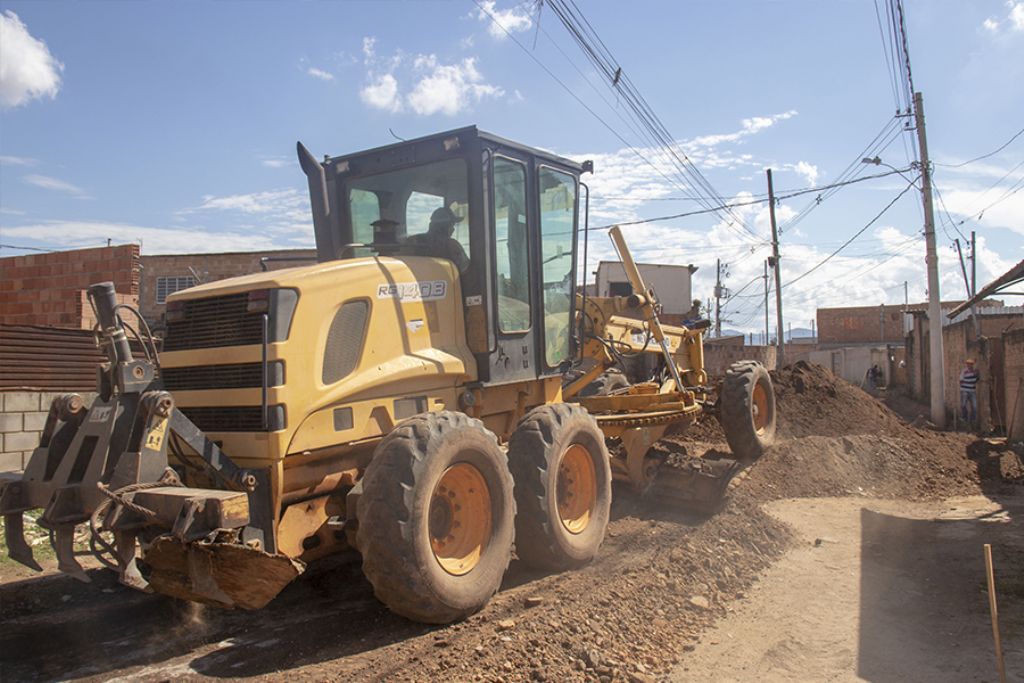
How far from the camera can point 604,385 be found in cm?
921

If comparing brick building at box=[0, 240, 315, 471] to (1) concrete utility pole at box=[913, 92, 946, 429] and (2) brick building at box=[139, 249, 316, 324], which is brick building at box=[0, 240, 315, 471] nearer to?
(1) concrete utility pole at box=[913, 92, 946, 429]

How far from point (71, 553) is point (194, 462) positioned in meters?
0.79

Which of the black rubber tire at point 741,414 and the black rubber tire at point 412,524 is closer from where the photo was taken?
the black rubber tire at point 412,524

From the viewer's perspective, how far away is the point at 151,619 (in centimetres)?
519

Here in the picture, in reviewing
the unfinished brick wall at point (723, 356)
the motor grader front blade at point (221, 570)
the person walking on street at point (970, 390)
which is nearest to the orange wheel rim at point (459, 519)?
the motor grader front blade at point (221, 570)

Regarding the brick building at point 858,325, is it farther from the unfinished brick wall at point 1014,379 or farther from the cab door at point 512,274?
the cab door at point 512,274

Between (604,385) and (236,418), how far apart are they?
5249 mm

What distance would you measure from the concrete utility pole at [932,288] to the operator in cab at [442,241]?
15301 millimetres

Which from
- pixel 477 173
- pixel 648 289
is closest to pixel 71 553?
pixel 477 173

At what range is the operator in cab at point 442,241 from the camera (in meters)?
5.98

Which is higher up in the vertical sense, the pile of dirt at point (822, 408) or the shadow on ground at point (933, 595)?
the pile of dirt at point (822, 408)

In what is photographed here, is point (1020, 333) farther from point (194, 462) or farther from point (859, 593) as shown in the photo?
point (194, 462)

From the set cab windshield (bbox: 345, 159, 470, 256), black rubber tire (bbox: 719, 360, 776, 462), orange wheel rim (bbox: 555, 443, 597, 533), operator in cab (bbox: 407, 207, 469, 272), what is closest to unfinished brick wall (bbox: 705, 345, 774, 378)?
black rubber tire (bbox: 719, 360, 776, 462)

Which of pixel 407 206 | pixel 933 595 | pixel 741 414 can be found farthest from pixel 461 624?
pixel 741 414
